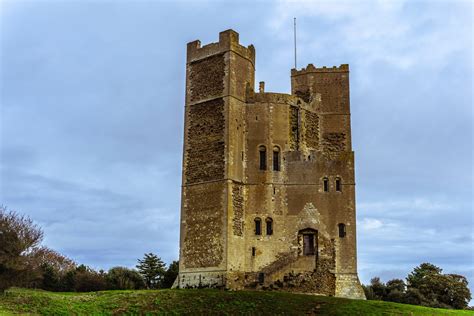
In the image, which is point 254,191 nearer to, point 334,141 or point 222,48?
point 334,141

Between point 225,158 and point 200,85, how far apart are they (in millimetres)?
5629

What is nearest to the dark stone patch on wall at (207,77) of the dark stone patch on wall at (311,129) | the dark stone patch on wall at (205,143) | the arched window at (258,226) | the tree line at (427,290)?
the dark stone patch on wall at (205,143)

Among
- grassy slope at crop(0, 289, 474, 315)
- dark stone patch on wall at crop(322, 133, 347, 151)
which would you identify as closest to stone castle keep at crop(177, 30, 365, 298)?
dark stone patch on wall at crop(322, 133, 347, 151)

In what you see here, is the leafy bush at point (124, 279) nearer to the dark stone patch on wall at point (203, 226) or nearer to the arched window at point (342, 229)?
the dark stone patch on wall at point (203, 226)

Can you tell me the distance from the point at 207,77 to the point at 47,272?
64.0 feet

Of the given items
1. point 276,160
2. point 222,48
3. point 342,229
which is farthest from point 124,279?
point 222,48

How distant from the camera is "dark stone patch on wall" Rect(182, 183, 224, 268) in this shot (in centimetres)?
3881

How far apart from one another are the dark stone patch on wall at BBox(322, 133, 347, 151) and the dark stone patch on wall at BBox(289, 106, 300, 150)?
2.65m

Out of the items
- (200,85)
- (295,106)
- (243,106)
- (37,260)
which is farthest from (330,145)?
(37,260)

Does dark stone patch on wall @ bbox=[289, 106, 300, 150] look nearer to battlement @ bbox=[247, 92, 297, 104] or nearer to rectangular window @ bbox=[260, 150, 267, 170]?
battlement @ bbox=[247, 92, 297, 104]

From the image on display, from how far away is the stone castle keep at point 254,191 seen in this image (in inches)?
1544

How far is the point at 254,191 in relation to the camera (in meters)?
40.8

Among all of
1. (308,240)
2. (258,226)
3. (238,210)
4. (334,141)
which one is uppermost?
(334,141)

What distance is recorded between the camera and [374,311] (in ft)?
106
